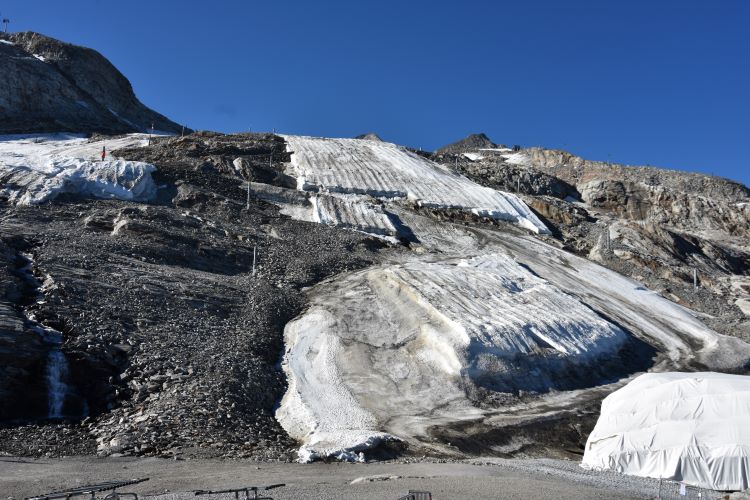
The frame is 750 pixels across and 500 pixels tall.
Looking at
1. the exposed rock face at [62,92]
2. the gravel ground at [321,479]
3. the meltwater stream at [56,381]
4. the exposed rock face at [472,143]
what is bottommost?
the gravel ground at [321,479]

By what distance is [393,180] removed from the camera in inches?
1753

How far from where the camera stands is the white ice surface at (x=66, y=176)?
2988 cm

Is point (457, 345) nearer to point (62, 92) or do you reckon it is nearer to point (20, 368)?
point (20, 368)

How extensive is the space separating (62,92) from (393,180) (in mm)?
30293

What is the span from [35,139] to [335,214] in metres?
23.1

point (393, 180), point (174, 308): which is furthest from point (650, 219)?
point (174, 308)

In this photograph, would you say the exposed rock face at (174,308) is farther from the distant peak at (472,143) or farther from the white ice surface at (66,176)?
the distant peak at (472,143)

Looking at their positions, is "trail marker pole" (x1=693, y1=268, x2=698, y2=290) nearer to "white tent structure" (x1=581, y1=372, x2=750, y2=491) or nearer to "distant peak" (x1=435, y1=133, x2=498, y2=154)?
"white tent structure" (x1=581, y1=372, x2=750, y2=491)

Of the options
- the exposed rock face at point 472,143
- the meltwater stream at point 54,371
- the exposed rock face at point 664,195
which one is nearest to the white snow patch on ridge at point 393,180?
the exposed rock face at point 664,195

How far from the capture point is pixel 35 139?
148ft

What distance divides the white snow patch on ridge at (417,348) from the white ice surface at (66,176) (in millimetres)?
12658

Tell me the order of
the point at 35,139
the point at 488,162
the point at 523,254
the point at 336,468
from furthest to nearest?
the point at 488,162, the point at 35,139, the point at 523,254, the point at 336,468

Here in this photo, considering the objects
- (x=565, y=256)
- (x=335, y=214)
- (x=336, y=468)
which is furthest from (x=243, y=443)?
(x=565, y=256)

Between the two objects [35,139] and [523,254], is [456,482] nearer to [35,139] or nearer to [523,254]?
[523,254]
